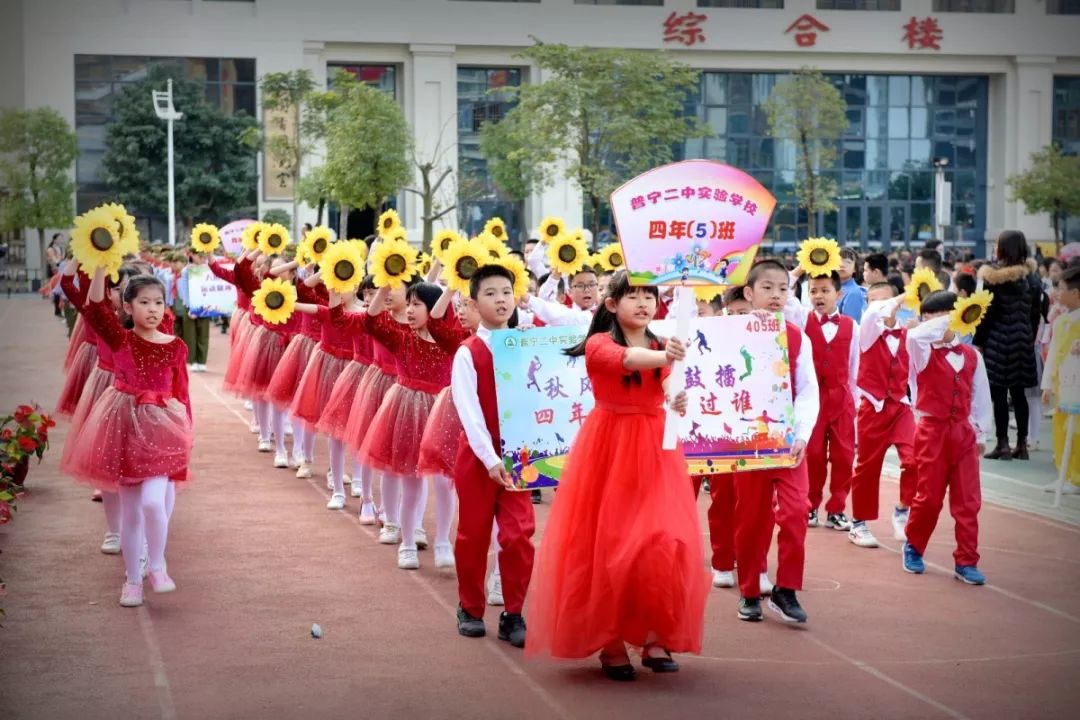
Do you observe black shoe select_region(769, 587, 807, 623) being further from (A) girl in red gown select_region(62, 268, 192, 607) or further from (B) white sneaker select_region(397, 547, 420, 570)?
(A) girl in red gown select_region(62, 268, 192, 607)

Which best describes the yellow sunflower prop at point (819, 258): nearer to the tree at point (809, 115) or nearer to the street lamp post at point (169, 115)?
the tree at point (809, 115)

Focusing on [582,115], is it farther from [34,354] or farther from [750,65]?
[750,65]

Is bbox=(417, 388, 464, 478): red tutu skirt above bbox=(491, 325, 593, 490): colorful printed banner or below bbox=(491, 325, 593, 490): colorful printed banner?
below

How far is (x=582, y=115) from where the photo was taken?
33.0 m

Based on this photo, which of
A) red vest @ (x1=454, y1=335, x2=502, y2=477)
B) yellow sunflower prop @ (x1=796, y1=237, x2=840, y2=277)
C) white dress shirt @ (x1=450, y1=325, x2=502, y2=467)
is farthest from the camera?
yellow sunflower prop @ (x1=796, y1=237, x2=840, y2=277)

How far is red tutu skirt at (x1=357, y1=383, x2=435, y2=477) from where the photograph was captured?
9.16 metres

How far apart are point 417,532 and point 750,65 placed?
4543cm

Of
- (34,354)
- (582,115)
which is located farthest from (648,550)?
(582,115)

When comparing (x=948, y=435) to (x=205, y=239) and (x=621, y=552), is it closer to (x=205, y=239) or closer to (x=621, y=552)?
(x=621, y=552)

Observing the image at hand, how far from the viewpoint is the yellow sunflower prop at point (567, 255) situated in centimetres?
1162

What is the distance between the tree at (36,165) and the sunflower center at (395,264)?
1633 inches

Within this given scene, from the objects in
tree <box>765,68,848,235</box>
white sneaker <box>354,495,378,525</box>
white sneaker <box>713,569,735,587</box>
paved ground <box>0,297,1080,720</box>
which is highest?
tree <box>765,68,848,235</box>

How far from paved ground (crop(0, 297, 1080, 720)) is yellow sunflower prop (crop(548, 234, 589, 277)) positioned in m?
2.15

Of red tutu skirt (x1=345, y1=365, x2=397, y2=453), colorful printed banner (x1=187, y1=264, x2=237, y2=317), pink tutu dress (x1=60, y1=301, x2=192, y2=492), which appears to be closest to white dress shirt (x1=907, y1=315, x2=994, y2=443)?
red tutu skirt (x1=345, y1=365, x2=397, y2=453)
